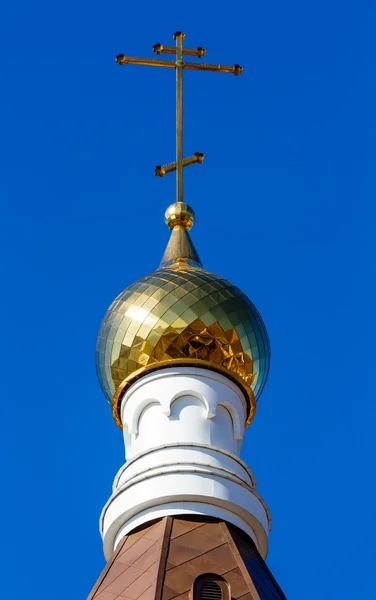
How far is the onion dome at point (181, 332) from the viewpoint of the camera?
1530 centimetres

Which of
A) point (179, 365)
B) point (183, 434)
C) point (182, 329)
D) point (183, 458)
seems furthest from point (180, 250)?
point (183, 458)

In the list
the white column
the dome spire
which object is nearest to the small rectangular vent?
the white column

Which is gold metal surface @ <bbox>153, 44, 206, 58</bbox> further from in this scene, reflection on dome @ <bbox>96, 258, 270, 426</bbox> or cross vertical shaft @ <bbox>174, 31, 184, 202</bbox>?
reflection on dome @ <bbox>96, 258, 270, 426</bbox>

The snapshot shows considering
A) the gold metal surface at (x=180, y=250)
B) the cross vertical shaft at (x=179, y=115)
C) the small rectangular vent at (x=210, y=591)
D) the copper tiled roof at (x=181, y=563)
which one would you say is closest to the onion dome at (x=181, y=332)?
the gold metal surface at (x=180, y=250)

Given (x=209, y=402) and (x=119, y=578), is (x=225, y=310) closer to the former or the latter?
(x=209, y=402)

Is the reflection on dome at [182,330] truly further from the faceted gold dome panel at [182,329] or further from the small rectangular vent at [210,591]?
the small rectangular vent at [210,591]

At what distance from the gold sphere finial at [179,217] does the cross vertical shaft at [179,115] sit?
0.27m

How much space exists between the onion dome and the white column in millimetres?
156

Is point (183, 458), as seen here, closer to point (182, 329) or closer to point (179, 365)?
point (179, 365)

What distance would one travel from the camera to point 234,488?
560 inches

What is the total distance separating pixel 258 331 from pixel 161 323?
1.11m

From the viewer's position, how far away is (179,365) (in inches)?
598

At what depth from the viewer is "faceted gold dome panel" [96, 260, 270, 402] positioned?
1531 centimetres

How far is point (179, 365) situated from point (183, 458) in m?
1.19
